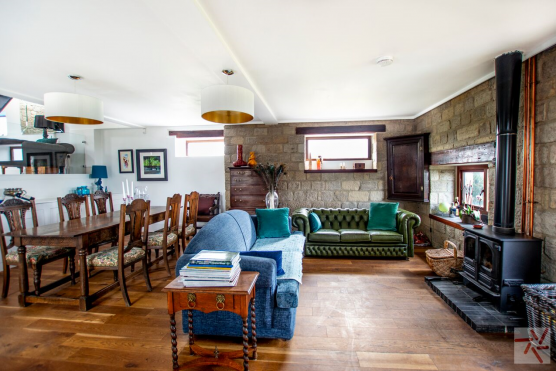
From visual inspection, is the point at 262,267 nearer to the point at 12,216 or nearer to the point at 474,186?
the point at 12,216

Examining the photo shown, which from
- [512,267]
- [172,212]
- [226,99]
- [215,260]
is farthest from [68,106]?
[512,267]

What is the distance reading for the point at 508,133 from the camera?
8.24 ft

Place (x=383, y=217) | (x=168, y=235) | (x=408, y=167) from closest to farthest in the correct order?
1. (x=168, y=235)
2. (x=383, y=217)
3. (x=408, y=167)

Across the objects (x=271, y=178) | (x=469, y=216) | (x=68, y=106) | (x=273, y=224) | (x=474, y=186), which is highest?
(x=68, y=106)

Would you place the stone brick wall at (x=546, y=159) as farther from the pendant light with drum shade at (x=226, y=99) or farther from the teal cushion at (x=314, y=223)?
the pendant light with drum shade at (x=226, y=99)

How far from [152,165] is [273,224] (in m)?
3.64

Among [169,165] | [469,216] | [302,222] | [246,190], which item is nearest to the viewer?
[469,216]

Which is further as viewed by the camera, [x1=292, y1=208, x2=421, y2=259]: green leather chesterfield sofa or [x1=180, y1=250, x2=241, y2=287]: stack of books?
[x1=292, y1=208, x2=421, y2=259]: green leather chesterfield sofa

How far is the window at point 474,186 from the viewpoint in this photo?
12.2 ft

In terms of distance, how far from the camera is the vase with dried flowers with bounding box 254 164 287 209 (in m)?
5.06

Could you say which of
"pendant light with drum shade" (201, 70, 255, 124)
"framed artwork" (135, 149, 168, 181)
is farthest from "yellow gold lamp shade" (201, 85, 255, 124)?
"framed artwork" (135, 149, 168, 181)

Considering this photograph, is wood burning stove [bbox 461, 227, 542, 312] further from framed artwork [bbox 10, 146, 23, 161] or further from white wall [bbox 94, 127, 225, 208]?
framed artwork [bbox 10, 146, 23, 161]

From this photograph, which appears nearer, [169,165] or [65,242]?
[65,242]

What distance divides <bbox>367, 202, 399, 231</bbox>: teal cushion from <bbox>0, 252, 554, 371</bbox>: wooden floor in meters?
1.37
